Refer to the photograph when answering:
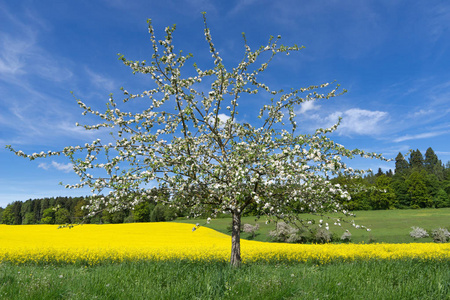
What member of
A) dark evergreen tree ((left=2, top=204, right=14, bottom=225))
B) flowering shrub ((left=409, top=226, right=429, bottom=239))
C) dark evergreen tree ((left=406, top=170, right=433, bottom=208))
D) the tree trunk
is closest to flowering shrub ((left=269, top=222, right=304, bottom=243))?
flowering shrub ((left=409, top=226, right=429, bottom=239))

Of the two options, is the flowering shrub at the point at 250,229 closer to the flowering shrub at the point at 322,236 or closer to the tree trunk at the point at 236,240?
the flowering shrub at the point at 322,236

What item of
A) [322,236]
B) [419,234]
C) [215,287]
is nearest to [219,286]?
[215,287]

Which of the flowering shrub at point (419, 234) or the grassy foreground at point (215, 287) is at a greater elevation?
the grassy foreground at point (215, 287)

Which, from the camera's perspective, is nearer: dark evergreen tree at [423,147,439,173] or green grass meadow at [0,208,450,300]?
green grass meadow at [0,208,450,300]

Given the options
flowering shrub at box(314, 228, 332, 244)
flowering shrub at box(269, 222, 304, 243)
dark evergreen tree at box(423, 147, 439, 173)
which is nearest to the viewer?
flowering shrub at box(314, 228, 332, 244)

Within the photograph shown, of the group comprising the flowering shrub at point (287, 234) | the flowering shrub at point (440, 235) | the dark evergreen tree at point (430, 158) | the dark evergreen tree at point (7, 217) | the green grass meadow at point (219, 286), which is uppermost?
the dark evergreen tree at point (430, 158)

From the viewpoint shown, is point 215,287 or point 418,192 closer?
point 215,287

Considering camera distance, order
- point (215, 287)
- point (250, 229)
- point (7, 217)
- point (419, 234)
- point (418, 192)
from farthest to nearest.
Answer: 1. point (7, 217)
2. point (418, 192)
3. point (250, 229)
4. point (419, 234)
5. point (215, 287)

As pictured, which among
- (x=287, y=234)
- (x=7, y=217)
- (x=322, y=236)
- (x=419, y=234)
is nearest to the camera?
(x=322, y=236)

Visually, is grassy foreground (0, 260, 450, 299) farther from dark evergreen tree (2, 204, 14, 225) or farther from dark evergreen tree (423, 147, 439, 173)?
dark evergreen tree (423, 147, 439, 173)

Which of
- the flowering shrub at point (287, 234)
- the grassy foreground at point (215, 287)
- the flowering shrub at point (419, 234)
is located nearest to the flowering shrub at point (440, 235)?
the flowering shrub at point (419, 234)

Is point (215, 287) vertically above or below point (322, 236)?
above

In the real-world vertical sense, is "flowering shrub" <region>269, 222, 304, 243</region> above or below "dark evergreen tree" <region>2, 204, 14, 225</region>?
below

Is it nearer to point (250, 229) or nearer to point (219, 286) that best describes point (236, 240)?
point (219, 286)
